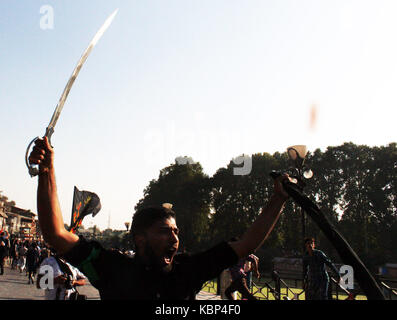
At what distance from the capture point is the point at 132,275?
70.9 inches

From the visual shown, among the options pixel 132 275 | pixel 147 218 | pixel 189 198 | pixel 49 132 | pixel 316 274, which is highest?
pixel 189 198

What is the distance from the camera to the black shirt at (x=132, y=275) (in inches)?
69.6

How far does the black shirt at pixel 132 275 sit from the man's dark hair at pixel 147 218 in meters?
0.16

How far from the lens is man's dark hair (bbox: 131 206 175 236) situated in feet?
6.66

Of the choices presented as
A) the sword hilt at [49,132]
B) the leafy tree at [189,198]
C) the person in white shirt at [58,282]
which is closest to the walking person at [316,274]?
the person in white shirt at [58,282]

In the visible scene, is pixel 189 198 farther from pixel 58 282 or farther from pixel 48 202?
pixel 48 202

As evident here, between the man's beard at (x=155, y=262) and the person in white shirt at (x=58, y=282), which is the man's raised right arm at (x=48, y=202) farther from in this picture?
the person in white shirt at (x=58, y=282)

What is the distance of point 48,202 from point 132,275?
0.52 m

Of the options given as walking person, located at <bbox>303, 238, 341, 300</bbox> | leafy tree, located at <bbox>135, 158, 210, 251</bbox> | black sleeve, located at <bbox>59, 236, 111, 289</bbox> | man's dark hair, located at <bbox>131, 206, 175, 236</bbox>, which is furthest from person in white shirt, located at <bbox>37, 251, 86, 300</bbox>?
leafy tree, located at <bbox>135, 158, 210, 251</bbox>

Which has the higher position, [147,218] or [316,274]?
[147,218]

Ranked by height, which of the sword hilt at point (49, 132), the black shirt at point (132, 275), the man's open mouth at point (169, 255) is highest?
the sword hilt at point (49, 132)

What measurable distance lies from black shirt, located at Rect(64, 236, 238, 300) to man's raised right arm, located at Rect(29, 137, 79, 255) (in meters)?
0.08

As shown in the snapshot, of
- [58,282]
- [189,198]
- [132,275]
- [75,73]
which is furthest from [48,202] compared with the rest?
[189,198]

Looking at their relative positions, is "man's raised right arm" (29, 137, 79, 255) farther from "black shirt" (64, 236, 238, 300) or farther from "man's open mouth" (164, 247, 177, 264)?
"man's open mouth" (164, 247, 177, 264)
